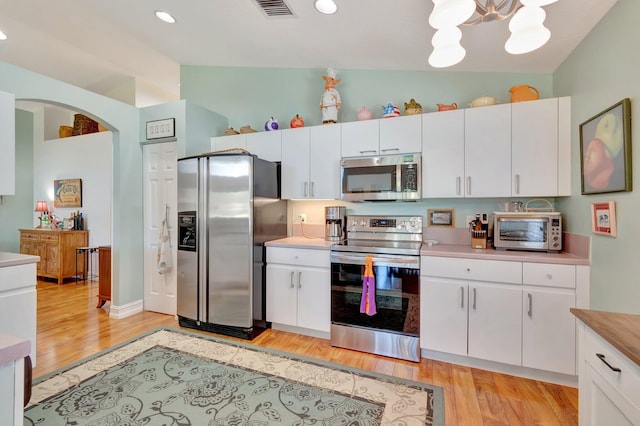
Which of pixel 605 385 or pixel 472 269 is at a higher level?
pixel 472 269

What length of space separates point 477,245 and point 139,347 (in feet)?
10.5

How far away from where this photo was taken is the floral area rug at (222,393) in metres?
1.77

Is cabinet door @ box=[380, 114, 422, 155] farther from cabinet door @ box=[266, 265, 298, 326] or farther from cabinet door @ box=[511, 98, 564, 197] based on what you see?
cabinet door @ box=[266, 265, 298, 326]

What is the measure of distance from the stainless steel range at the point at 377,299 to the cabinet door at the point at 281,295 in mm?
438

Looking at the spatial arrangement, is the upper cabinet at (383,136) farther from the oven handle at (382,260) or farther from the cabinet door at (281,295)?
the cabinet door at (281,295)

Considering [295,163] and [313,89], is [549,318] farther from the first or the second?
[313,89]

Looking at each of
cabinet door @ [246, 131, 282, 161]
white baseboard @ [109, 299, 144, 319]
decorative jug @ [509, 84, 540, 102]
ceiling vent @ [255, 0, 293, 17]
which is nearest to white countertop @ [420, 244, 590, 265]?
decorative jug @ [509, 84, 540, 102]

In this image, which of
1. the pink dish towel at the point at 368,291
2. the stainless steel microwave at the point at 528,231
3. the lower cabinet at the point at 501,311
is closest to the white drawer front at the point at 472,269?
the lower cabinet at the point at 501,311

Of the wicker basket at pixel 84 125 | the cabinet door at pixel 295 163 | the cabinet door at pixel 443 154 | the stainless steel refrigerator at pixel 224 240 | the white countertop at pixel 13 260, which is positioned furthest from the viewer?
the wicker basket at pixel 84 125

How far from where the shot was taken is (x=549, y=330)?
82.2 inches

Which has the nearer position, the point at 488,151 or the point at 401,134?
the point at 488,151

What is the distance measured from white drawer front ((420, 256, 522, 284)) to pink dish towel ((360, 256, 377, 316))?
422 millimetres

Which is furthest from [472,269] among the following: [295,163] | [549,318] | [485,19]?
[295,163]

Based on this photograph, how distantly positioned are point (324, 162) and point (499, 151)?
5.28ft
